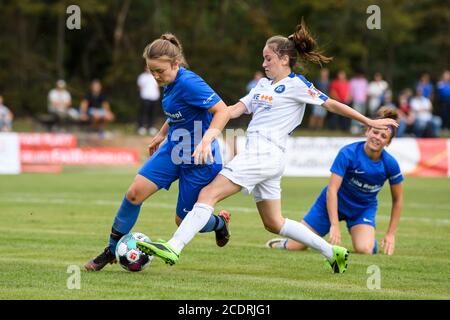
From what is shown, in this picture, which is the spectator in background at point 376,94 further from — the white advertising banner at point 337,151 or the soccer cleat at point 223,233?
the soccer cleat at point 223,233

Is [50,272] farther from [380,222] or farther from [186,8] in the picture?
[186,8]

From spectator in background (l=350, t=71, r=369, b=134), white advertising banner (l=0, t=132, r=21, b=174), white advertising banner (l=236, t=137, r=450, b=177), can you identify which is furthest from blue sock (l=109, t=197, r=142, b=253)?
spectator in background (l=350, t=71, r=369, b=134)

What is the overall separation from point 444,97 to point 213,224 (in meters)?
22.1

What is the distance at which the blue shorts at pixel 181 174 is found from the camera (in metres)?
7.29

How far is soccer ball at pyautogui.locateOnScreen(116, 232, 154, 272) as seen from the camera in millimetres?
7172

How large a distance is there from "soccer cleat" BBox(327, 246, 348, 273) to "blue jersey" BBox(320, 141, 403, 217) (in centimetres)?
166

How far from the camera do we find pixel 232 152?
21.2m

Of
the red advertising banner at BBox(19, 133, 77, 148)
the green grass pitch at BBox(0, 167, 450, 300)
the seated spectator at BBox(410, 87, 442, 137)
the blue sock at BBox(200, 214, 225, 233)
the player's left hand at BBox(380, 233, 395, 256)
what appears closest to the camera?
the green grass pitch at BBox(0, 167, 450, 300)

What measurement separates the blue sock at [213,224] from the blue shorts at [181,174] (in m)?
0.30

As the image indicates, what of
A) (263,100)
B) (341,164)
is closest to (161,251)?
(263,100)

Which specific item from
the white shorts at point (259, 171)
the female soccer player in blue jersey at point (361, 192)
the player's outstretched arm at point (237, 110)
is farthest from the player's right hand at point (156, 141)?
the female soccer player in blue jersey at point (361, 192)

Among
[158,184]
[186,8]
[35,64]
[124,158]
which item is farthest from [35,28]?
[158,184]

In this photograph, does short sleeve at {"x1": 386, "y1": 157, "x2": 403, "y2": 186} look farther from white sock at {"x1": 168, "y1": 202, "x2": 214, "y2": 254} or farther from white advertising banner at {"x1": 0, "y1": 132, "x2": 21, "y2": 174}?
white advertising banner at {"x1": 0, "y1": 132, "x2": 21, "y2": 174}
